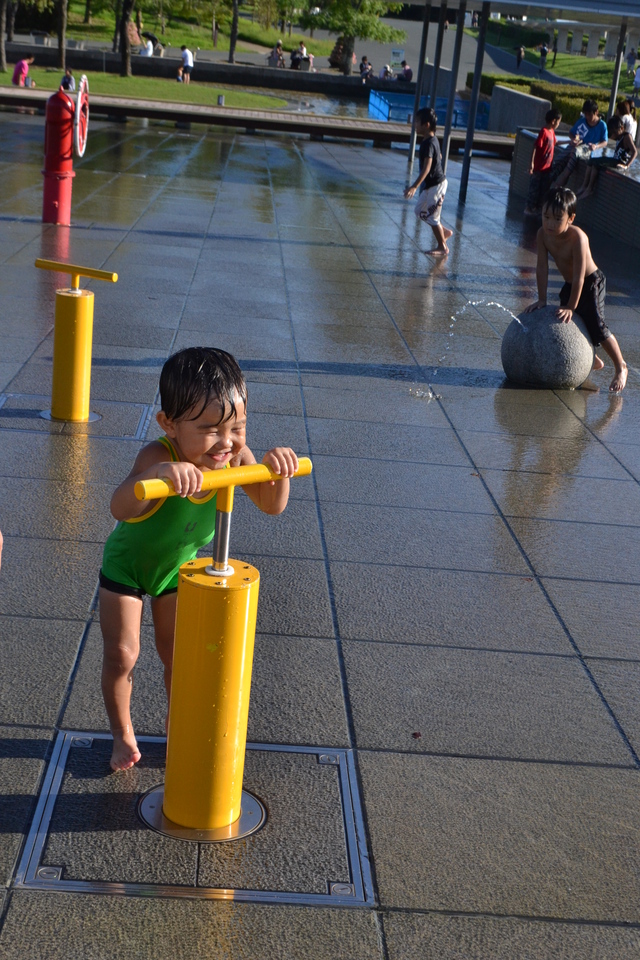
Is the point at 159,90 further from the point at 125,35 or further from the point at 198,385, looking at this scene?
the point at 198,385

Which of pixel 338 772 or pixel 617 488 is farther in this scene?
pixel 617 488

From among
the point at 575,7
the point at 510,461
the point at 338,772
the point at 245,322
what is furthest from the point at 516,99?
the point at 338,772

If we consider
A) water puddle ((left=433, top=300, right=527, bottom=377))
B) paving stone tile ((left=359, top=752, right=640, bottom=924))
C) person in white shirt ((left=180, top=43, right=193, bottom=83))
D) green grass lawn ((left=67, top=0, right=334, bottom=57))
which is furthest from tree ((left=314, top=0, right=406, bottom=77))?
paving stone tile ((left=359, top=752, right=640, bottom=924))

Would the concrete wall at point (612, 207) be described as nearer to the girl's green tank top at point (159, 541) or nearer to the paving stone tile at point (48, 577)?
the paving stone tile at point (48, 577)

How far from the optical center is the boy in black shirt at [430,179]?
13391mm

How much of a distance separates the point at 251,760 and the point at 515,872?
920 mm

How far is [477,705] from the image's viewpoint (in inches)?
157

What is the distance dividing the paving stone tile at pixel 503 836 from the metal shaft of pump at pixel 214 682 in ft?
1.61

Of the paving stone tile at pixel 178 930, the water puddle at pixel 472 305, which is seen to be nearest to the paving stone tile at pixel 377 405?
the water puddle at pixel 472 305

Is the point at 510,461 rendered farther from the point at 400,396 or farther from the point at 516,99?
the point at 516,99

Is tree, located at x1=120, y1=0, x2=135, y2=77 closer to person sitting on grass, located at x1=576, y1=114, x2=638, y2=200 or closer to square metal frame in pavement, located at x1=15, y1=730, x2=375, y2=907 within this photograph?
person sitting on grass, located at x1=576, y1=114, x2=638, y2=200

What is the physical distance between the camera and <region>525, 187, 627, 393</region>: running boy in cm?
836

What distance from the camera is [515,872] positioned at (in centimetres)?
310

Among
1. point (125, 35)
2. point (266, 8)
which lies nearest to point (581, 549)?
point (125, 35)
